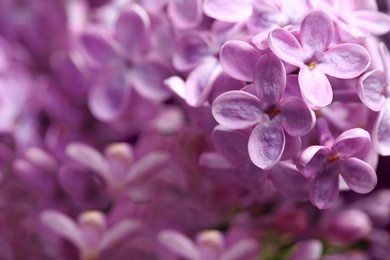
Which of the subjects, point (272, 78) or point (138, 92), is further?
point (138, 92)

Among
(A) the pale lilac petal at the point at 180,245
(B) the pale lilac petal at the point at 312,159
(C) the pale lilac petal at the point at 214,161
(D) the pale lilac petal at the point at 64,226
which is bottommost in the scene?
(A) the pale lilac petal at the point at 180,245

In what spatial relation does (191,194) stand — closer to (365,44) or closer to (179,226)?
(179,226)

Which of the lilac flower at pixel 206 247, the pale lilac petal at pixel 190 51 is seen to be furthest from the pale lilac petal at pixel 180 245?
the pale lilac petal at pixel 190 51

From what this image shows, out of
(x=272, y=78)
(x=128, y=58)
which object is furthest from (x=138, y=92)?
(x=272, y=78)

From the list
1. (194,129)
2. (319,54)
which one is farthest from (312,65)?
(194,129)

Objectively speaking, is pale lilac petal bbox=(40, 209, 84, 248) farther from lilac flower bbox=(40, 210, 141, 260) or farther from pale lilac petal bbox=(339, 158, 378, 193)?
pale lilac petal bbox=(339, 158, 378, 193)

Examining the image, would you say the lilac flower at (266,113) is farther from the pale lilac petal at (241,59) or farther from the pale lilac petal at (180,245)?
the pale lilac petal at (180,245)

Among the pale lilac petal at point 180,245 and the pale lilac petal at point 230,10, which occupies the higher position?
the pale lilac petal at point 230,10

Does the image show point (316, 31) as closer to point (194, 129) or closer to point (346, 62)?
point (346, 62)
